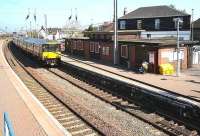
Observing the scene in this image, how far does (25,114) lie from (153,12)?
4694 centimetres

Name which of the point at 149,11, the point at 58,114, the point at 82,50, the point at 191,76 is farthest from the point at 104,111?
the point at 149,11

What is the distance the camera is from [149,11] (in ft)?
194

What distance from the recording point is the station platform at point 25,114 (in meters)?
12.2

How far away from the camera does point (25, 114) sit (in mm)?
14562

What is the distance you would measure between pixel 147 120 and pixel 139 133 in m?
1.61

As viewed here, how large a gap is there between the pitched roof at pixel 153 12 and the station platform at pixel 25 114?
3834 cm

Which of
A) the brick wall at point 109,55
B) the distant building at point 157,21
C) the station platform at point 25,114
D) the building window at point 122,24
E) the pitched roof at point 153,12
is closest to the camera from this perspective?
the station platform at point 25,114

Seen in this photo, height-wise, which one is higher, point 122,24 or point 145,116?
point 122,24

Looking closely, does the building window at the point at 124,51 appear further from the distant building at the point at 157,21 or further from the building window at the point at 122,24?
the building window at the point at 122,24

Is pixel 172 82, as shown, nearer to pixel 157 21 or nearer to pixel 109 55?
pixel 109 55

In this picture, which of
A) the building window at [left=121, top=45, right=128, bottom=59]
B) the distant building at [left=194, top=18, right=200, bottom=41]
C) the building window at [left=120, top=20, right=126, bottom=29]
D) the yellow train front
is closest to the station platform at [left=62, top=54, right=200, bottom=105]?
the building window at [left=121, top=45, right=128, bottom=59]

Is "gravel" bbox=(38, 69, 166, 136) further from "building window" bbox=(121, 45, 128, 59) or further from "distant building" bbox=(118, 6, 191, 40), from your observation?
"distant building" bbox=(118, 6, 191, 40)

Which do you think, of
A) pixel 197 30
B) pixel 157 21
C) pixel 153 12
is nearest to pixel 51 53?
pixel 157 21

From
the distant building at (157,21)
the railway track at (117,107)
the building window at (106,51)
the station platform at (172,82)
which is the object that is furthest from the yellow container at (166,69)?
the distant building at (157,21)
